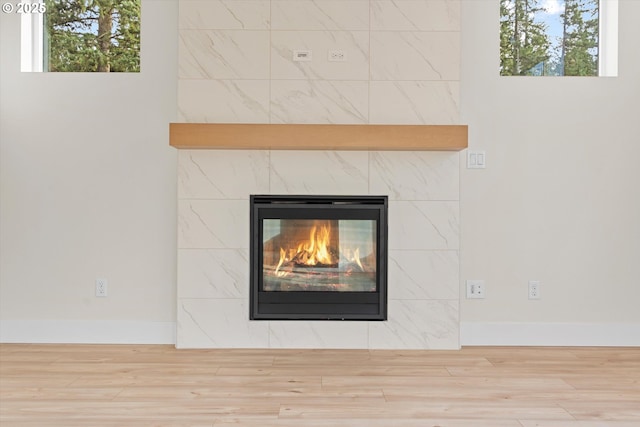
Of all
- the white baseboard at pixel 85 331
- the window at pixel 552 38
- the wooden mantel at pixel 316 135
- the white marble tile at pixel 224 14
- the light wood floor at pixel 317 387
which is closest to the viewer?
the light wood floor at pixel 317 387

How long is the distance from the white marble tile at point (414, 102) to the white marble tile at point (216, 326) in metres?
1.42

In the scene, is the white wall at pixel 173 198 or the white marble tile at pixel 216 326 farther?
the white wall at pixel 173 198

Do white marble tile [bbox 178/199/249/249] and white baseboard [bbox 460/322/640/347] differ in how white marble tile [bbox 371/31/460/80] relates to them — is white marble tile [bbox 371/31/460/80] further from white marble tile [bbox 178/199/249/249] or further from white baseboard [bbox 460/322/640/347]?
white baseboard [bbox 460/322/640/347]

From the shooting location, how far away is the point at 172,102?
3645 millimetres

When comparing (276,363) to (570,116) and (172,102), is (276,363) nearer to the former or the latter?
(172,102)

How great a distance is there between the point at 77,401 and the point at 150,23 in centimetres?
232

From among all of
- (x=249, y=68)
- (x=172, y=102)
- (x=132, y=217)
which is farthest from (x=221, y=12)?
(x=132, y=217)

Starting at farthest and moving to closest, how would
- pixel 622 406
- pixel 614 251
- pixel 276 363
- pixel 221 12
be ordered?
→ pixel 614 251 < pixel 221 12 < pixel 276 363 < pixel 622 406

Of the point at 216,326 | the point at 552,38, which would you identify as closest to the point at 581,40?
the point at 552,38

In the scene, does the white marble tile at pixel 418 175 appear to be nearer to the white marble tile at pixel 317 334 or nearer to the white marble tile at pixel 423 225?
the white marble tile at pixel 423 225

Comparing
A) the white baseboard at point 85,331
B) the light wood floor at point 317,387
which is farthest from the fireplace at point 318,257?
the white baseboard at point 85,331

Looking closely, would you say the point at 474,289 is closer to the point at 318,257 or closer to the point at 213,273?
the point at 318,257

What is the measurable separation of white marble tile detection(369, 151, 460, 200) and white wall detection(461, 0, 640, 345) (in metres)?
0.21

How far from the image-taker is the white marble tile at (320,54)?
345 cm
